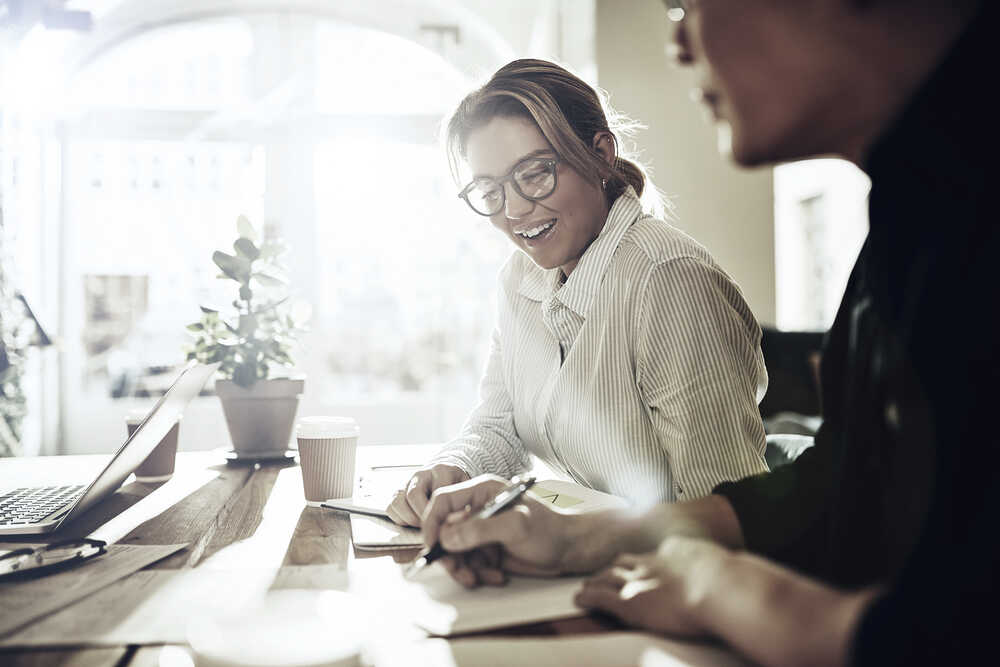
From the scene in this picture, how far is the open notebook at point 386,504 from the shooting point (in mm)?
939

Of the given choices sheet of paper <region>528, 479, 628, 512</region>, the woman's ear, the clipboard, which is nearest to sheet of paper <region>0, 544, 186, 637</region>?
the clipboard

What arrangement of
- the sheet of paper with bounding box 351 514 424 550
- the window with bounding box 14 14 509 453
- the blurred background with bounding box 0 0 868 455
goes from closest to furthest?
the sheet of paper with bounding box 351 514 424 550, the blurred background with bounding box 0 0 868 455, the window with bounding box 14 14 509 453

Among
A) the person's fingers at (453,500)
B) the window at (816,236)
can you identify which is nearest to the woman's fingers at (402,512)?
the person's fingers at (453,500)

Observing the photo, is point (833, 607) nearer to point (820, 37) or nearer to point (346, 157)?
point (820, 37)

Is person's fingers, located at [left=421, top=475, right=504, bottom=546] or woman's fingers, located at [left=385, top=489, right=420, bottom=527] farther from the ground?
person's fingers, located at [left=421, top=475, right=504, bottom=546]

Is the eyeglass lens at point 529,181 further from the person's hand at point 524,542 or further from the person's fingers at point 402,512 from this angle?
the person's hand at point 524,542

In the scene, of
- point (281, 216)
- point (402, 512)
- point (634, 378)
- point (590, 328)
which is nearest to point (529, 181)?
point (590, 328)

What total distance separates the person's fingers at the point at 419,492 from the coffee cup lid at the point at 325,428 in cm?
14

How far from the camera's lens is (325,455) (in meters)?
1.20

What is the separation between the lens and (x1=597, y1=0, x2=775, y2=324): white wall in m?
3.84

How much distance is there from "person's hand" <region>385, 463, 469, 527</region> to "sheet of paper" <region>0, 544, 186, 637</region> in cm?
28

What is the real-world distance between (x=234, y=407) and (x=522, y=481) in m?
0.99

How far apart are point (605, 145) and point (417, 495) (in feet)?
2.78

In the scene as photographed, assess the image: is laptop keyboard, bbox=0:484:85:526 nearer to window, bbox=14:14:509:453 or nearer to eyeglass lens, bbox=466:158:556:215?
eyeglass lens, bbox=466:158:556:215
